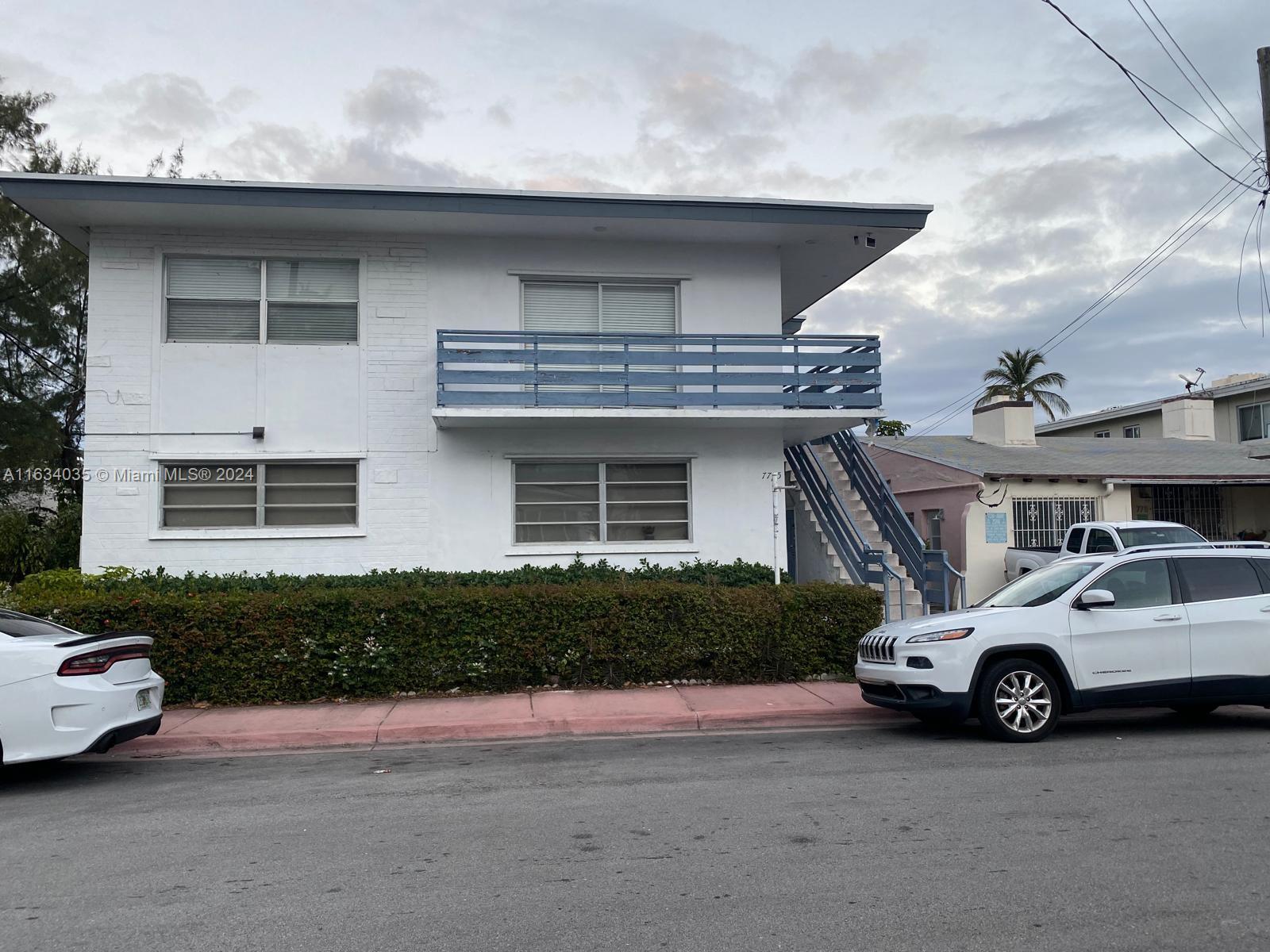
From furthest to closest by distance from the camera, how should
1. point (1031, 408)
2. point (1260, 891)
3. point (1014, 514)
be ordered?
point (1031, 408)
point (1014, 514)
point (1260, 891)

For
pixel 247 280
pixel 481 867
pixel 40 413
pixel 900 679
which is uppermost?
pixel 247 280

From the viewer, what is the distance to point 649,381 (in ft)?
45.3

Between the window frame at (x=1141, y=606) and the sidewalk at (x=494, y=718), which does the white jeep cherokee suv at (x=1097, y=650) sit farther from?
the sidewalk at (x=494, y=718)

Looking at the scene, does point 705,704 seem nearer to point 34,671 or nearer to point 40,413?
point 34,671

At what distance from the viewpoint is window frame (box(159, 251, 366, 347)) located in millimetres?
13969

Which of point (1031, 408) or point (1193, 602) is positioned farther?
point (1031, 408)

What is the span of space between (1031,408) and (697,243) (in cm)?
1163

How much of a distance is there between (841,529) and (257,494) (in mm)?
8912

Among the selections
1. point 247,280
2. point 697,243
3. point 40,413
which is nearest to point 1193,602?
point 697,243

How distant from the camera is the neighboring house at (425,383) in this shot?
13641mm

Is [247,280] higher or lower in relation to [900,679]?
higher

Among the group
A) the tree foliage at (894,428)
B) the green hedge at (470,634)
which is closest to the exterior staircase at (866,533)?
the green hedge at (470,634)

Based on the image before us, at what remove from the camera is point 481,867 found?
555cm

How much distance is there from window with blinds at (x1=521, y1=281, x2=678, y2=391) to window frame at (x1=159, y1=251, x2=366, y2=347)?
241cm
